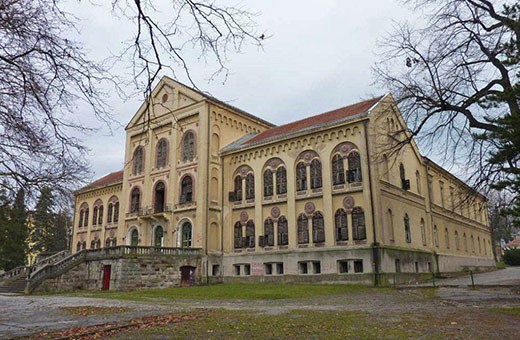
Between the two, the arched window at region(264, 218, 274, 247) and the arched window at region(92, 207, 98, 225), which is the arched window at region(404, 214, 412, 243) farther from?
the arched window at region(92, 207, 98, 225)

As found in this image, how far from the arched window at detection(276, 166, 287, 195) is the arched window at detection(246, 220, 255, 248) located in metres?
3.36

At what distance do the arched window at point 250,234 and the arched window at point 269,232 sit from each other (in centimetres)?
124

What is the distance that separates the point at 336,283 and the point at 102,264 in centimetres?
1644

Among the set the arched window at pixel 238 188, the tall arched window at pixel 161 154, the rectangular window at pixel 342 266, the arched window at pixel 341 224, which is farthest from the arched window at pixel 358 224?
the tall arched window at pixel 161 154

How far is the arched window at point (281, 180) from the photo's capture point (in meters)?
32.0

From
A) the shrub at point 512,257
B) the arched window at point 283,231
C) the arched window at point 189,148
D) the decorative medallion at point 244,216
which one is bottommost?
the shrub at point 512,257

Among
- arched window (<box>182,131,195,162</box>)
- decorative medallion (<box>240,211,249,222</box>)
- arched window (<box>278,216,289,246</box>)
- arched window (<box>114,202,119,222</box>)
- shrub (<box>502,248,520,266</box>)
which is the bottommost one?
shrub (<box>502,248,520,266</box>)

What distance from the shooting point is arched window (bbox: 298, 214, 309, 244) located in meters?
29.8

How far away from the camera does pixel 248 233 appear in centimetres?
3325

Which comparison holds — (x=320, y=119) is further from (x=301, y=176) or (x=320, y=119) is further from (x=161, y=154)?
(x=161, y=154)

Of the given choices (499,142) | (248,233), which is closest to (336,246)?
(248,233)

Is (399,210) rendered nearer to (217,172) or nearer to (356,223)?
(356,223)

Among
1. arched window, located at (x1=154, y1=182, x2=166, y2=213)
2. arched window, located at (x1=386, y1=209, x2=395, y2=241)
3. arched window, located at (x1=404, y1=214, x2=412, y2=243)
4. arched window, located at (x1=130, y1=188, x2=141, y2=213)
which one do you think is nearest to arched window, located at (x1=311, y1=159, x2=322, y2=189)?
arched window, located at (x1=386, y1=209, x2=395, y2=241)

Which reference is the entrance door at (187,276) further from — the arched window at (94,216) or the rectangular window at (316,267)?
the arched window at (94,216)
